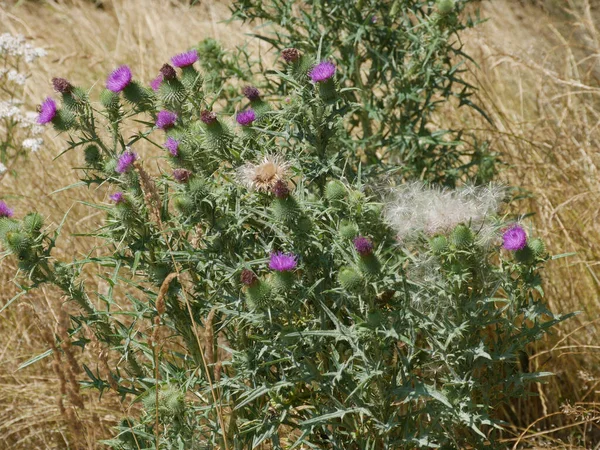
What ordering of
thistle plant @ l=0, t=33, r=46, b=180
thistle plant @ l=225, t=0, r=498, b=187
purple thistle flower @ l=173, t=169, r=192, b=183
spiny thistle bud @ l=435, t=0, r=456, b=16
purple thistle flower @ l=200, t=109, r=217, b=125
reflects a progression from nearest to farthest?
purple thistle flower @ l=173, t=169, r=192, b=183
purple thistle flower @ l=200, t=109, r=217, b=125
spiny thistle bud @ l=435, t=0, r=456, b=16
thistle plant @ l=225, t=0, r=498, b=187
thistle plant @ l=0, t=33, r=46, b=180

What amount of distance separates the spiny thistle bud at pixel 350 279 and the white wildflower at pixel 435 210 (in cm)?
33

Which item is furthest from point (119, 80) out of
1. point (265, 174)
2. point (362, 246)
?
point (362, 246)

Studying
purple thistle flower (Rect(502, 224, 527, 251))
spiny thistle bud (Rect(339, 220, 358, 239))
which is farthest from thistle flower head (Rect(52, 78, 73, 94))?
purple thistle flower (Rect(502, 224, 527, 251))

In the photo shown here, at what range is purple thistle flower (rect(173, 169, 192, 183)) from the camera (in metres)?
2.49

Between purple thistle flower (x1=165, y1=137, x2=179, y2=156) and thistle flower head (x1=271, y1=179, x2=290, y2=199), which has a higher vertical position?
purple thistle flower (x1=165, y1=137, x2=179, y2=156)

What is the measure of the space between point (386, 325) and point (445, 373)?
357 millimetres

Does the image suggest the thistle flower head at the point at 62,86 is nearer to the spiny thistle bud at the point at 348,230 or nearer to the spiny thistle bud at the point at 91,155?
the spiny thistle bud at the point at 91,155

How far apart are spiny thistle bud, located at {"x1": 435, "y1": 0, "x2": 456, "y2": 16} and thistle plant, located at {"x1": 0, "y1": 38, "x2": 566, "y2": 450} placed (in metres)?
0.97

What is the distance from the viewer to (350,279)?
2.31 meters

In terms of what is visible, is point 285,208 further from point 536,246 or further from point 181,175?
point 536,246

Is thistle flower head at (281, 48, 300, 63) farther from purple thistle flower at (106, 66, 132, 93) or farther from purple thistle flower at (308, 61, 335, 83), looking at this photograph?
purple thistle flower at (106, 66, 132, 93)

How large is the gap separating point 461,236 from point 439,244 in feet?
0.23

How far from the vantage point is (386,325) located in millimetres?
2398

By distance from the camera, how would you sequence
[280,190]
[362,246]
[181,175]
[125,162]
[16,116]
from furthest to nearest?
[16,116], [125,162], [181,175], [280,190], [362,246]
